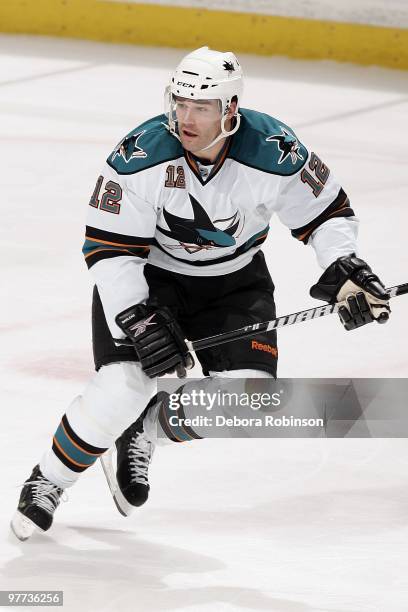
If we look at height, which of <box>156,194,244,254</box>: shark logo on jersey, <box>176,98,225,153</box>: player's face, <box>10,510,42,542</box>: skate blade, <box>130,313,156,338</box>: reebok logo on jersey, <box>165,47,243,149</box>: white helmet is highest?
<box>165,47,243,149</box>: white helmet

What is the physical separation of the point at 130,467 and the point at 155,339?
0.39 meters

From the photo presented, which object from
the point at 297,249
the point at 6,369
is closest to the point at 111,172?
the point at 6,369

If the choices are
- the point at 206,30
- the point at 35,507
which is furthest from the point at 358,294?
the point at 206,30

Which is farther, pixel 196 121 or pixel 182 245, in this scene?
pixel 182 245

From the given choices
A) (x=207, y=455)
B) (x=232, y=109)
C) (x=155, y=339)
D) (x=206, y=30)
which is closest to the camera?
(x=155, y=339)

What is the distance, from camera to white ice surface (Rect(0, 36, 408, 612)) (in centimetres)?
273

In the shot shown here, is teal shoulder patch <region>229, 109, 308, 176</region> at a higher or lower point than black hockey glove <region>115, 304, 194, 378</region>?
higher

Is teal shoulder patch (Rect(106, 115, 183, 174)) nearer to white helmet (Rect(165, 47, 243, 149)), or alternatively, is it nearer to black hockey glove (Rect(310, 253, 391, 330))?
white helmet (Rect(165, 47, 243, 149))

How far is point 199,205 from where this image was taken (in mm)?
2955

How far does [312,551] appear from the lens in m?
2.88

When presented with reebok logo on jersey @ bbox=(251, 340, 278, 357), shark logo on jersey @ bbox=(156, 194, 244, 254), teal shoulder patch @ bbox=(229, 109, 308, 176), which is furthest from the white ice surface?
teal shoulder patch @ bbox=(229, 109, 308, 176)

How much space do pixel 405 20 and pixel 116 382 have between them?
5.22m

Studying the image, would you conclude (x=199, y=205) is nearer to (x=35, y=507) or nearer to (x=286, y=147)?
(x=286, y=147)

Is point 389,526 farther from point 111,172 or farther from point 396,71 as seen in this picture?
point 396,71
